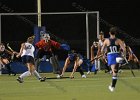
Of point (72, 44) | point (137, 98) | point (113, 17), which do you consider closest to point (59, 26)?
point (72, 44)

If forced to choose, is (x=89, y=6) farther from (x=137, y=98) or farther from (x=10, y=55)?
(x=137, y=98)

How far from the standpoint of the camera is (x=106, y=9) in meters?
34.4

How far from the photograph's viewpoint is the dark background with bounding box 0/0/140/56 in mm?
34062

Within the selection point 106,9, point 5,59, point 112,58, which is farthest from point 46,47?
point 106,9

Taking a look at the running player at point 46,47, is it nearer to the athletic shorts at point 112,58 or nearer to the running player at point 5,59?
the running player at point 5,59

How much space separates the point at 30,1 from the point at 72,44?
406cm

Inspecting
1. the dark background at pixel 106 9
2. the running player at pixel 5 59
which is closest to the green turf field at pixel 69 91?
the running player at pixel 5 59

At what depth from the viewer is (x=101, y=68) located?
30359mm

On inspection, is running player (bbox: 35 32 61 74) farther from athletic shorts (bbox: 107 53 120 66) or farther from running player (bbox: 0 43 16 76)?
athletic shorts (bbox: 107 53 120 66)

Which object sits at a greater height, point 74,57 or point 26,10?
point 26,10

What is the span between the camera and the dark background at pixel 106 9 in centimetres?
3406

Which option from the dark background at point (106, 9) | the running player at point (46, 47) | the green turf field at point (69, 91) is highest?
the dark background at point (106, 9)

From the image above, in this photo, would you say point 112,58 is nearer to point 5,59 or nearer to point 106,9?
point 5,59

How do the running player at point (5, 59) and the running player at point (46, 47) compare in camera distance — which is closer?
the running player at point (46, 47)
